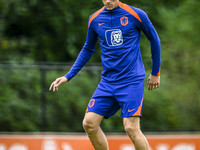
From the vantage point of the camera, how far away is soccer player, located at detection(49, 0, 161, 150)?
3666 millimetres

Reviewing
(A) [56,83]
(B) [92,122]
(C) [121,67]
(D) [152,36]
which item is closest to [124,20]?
(D) [152,36]

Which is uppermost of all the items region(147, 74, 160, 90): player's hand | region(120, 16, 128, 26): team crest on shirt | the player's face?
the player's face

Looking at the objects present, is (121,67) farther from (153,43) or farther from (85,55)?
(85,55)

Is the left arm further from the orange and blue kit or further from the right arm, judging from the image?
the right arm

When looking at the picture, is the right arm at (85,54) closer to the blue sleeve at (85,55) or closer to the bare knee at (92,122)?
the blue sleeve at (85,55)

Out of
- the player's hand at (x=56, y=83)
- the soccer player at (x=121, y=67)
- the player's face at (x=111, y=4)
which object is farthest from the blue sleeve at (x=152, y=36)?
the player's hand at (x=56, y=83)

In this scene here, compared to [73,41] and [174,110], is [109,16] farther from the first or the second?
[73,41]

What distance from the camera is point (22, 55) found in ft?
35.7

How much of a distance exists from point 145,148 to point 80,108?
15.5ft

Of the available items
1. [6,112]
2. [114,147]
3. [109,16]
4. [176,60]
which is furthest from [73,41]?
[109,16]

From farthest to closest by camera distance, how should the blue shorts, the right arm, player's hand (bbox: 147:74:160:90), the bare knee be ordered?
the right arm → player's hand (bbox: 147:74:160:90) → the bare knee → the blue shorts

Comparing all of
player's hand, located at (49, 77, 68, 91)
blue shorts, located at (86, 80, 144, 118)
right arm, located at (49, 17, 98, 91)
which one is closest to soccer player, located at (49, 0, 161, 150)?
blue shorts, located at (86, 80, 144, 118)

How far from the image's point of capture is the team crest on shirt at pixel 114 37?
372 cm

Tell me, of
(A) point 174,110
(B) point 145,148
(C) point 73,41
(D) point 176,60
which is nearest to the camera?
(B) point 145,148
